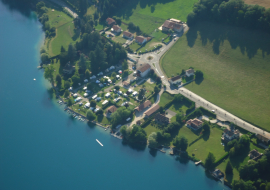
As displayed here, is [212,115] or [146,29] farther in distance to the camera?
[146,29]

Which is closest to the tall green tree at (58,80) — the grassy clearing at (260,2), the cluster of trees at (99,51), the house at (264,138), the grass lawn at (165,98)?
the cluster of trees at (99,51)

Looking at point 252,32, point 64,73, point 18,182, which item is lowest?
point 18,182

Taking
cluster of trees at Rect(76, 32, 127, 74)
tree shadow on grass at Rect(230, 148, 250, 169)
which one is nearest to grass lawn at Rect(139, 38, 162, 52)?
cluster of trees at Rect(76, 32, 127, 74)

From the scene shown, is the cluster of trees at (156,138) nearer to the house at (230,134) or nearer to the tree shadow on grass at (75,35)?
the house at (230,134)

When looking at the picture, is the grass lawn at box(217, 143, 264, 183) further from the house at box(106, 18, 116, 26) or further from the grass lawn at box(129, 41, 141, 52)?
the house at box(106, 18, 116, 26)

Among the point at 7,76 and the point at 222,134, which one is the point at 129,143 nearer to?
the point at 222,134

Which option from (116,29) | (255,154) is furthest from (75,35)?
(255,154)

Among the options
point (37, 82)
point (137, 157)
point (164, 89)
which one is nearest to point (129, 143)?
point (137, 157)
